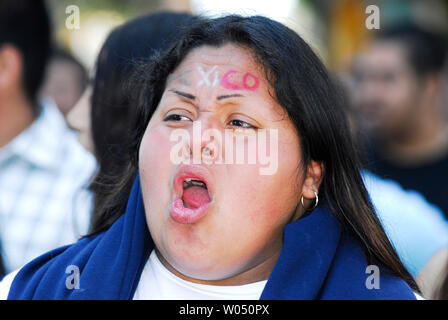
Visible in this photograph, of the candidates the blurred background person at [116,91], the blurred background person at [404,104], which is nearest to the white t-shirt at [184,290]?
the blurred background person at [116,91]

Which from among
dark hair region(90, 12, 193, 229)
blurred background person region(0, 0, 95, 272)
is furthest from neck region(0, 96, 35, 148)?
dark hair region(90, 12, 193, 229)

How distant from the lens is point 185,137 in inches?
78.3

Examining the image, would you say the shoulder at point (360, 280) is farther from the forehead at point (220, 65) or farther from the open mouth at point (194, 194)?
the forehead at point (220, 65)

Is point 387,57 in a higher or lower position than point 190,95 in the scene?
lower

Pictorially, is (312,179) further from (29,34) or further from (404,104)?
(404,104)

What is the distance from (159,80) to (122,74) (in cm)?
52

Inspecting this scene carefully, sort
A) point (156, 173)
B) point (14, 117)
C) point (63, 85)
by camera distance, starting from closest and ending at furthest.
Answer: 1. point (156, 173)
2. point (14, 117)
3. point (63, 85)

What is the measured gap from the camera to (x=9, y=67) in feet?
13.1

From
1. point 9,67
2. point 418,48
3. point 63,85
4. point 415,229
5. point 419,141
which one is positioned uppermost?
point 9,67

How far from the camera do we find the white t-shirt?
2.00m

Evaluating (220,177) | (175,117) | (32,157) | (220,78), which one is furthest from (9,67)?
(220,177)

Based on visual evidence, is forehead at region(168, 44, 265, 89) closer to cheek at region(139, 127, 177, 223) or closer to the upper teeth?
cheek at region(139, 127, 177, 223)

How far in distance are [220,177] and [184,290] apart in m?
0.42
